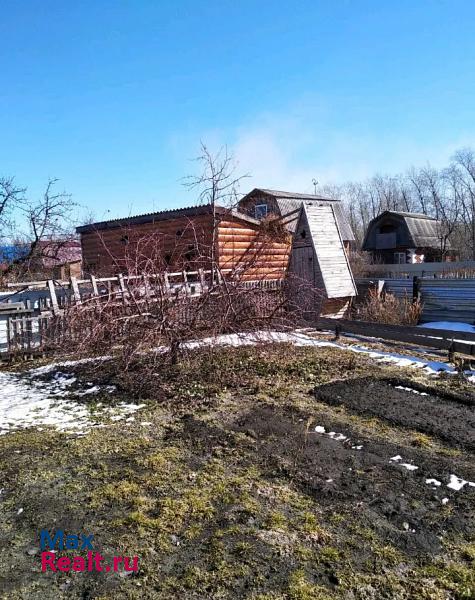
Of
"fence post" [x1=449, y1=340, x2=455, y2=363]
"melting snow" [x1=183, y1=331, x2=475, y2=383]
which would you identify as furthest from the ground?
"fence post" [x1=449, y1=340, x2=455, y2=363]

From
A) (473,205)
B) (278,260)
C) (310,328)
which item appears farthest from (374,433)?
(473,205)

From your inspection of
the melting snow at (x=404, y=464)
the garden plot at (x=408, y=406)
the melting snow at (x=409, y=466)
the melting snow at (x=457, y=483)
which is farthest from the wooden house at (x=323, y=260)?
the melting snow at (x=457, y=483)

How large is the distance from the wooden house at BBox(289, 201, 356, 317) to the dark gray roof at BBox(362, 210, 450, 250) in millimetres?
28155

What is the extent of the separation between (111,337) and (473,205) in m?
51.3

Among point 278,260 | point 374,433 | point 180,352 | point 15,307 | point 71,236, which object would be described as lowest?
point 374,433

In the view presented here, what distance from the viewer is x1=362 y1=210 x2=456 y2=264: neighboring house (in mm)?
41094

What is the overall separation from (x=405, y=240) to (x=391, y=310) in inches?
1181

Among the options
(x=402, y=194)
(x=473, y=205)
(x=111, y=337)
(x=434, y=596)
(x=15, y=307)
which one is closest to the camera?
(x=434, y=596)

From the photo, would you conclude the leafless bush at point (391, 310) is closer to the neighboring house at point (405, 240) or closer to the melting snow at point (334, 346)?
the melting snow at point (334, 346)

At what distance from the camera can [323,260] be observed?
48.0 feet

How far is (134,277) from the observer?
707 centimetres

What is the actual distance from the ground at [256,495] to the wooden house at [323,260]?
7.99 metres

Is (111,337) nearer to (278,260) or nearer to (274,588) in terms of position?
(274,588)

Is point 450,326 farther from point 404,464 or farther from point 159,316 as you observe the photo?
point 404,464
